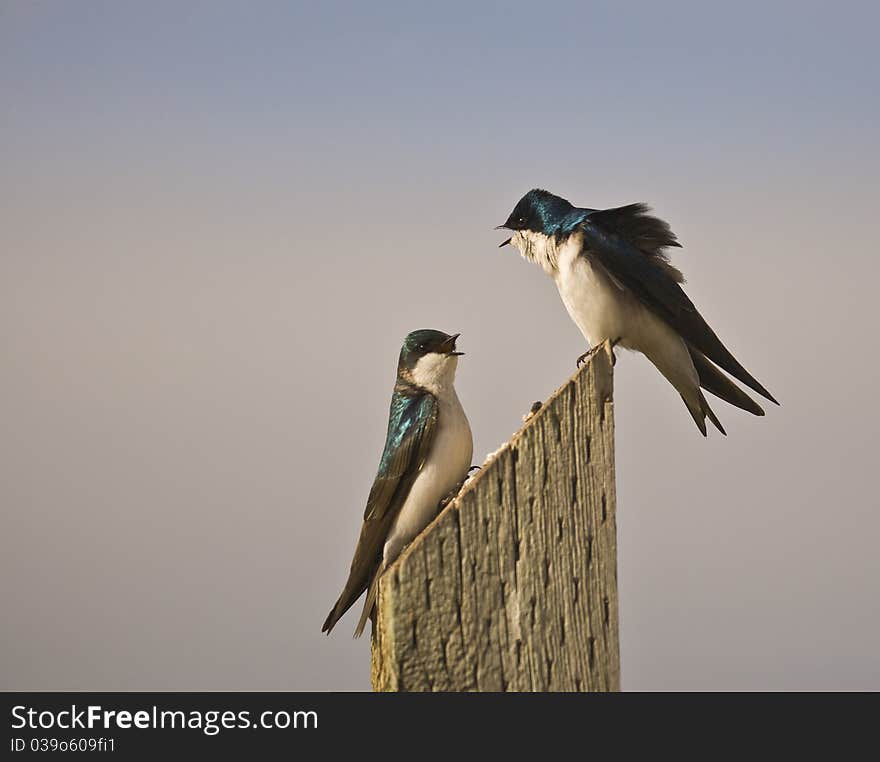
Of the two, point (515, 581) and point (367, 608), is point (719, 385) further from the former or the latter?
point (515, 581)

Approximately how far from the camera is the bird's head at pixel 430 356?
2.43 metres

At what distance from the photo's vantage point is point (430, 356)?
245cm

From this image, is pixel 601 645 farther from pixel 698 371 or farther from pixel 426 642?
pixel 698 371

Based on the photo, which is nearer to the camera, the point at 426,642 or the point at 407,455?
the point at 426,642

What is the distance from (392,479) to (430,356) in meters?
0.33

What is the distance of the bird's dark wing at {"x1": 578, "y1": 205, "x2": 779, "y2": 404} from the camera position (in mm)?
2775

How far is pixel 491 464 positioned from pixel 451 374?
0.91m

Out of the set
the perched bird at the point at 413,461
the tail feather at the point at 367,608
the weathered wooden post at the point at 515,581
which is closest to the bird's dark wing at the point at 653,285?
the perched bird at the point at 413,461

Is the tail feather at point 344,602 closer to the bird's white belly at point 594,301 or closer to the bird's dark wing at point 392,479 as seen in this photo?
the bird's dark wing at point 392,479

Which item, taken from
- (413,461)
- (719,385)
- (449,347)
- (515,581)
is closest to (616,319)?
(719,385)

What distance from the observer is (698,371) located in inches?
113

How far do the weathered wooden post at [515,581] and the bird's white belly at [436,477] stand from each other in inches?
19.3

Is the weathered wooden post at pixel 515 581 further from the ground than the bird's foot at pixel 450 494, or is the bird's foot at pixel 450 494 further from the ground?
the bird's foot at pixel 450 494

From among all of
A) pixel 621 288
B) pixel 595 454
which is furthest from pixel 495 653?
pixel 621 288
